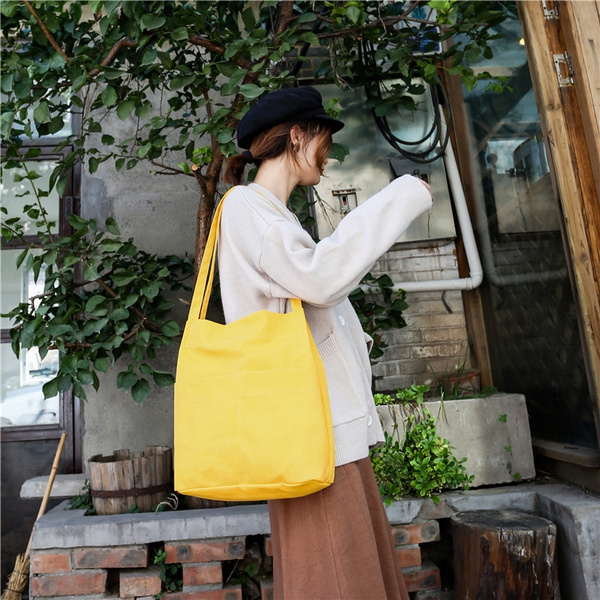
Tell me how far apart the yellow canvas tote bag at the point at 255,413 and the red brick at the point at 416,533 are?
133 centimetres

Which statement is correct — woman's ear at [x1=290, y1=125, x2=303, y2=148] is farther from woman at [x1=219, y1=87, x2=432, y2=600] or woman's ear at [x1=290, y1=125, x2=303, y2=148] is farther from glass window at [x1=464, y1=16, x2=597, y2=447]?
glass window at [x1=464, y1=16, x2=597, y2=447]

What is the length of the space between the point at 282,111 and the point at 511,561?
1.58 meters

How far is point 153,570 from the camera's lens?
7.14 feet

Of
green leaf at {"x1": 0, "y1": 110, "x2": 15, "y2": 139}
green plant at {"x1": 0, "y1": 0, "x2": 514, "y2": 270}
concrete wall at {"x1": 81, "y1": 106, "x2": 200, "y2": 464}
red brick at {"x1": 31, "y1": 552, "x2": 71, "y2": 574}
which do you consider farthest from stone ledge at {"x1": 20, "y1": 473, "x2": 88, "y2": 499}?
green leaf at {"x1": 0, "y1": 110, "x2": 15, "y2": 139}

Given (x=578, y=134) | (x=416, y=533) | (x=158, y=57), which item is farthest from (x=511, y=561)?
(x=158, y=57)

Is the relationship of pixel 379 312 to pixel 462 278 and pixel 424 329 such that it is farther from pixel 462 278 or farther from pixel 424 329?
pixel 462 278

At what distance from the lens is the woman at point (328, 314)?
1.08 meters

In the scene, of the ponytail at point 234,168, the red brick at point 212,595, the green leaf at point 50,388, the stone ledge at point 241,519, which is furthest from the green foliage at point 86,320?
the ponytail at point 234,168

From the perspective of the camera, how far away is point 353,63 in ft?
9.72


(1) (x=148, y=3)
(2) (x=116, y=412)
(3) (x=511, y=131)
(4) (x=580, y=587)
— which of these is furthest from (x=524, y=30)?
(2) (x=116, y=412)

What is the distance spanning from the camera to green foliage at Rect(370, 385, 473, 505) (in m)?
2.22

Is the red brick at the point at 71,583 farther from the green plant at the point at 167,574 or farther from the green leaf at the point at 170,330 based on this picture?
the green leaf at the point at 170,330

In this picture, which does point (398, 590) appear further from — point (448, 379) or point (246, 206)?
point (448, 379)

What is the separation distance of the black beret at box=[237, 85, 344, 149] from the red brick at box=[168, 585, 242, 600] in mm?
1701
